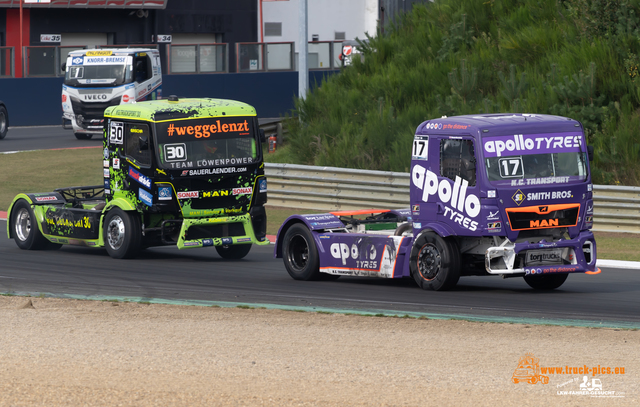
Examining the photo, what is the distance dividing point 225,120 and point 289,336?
20.9 feet

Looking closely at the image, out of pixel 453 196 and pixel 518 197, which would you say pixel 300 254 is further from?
pixel 518 197

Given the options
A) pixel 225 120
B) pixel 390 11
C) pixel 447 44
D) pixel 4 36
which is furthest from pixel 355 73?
pixel 390 11

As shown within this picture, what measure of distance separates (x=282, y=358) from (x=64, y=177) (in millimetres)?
18650

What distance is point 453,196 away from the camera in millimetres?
11633

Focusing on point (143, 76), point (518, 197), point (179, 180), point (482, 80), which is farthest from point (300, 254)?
point (143, 76)

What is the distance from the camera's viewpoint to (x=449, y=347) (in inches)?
343

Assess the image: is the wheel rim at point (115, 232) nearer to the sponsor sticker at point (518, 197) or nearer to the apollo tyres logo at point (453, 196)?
the apollo tyres logo at point (453, 196)

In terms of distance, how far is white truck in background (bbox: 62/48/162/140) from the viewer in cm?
3312

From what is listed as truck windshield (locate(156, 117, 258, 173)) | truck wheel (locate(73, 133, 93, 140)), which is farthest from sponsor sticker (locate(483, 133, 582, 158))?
truck wheel (locate(73, 133, 93, 140))

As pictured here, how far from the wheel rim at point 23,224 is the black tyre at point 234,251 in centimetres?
327

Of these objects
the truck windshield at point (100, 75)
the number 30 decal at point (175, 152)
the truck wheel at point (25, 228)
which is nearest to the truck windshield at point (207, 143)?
the number 30 decal at point (175, 152)

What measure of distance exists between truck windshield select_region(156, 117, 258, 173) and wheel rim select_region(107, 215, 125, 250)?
1222mm

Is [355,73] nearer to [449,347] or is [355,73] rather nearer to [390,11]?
[449,347]

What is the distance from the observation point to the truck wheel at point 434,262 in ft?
38.2
